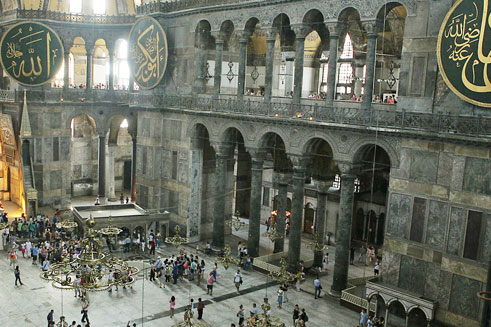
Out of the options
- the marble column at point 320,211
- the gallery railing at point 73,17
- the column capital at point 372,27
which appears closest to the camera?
the column capital at point 372,27

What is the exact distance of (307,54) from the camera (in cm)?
2308

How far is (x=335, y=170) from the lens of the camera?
2003 cm

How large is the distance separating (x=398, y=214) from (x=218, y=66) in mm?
9158

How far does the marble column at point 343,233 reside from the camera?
16.1 meters

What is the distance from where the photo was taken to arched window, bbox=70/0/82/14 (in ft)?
83.6

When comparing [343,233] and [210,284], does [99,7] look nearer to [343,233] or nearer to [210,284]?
[210,284]

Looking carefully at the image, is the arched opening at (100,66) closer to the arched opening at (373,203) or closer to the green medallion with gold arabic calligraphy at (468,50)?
the arched opening at (373,203)

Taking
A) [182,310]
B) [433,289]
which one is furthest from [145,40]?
[433,289]

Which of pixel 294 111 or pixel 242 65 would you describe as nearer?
pixel 294 111

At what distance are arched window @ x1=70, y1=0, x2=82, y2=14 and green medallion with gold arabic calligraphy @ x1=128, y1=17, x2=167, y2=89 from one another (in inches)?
188

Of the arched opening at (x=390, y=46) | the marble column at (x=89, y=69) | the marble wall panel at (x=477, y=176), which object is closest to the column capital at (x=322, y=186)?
the arched opening at (x=390, y=46)

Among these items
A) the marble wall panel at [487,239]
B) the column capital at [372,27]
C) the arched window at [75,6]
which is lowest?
the marble wall panel at [487,239]

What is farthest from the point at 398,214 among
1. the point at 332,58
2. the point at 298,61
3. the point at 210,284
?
the point at 210,284

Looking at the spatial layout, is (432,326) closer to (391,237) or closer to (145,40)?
(391,237)
